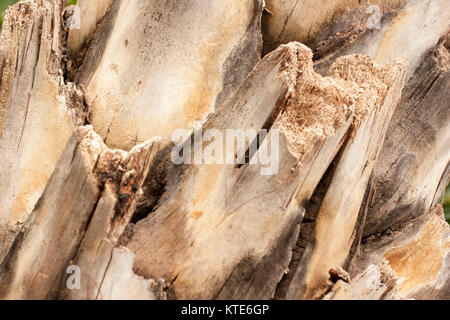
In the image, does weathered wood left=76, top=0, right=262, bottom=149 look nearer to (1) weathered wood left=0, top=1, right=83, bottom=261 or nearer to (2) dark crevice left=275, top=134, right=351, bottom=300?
(1) weathered wood left=0, top=1, right=83, bottom=261

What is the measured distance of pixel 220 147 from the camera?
105 centimetres

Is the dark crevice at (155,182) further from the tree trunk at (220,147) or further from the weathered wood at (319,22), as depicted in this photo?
the weathered wood at (319,22)

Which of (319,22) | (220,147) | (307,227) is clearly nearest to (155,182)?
(220,147)

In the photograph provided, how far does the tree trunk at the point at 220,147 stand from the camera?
1.03 metres

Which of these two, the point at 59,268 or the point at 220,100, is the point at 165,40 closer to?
the point at 220,100

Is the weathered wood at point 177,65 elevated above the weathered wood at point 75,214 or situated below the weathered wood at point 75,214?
above

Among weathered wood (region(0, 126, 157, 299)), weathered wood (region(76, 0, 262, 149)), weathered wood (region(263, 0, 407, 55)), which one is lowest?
weathered wood (region(0, 126, 157, 299))

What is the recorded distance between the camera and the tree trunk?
103 centimetres

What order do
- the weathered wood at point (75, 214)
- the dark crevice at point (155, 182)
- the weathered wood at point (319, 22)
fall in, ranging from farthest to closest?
the weathered wood at point (319, 22) < the dark crevice at point (155, 182) < the weathered wood at point (75, 214)

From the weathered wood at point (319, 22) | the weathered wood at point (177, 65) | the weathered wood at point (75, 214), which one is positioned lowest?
the weathered wood at point (75, 214)

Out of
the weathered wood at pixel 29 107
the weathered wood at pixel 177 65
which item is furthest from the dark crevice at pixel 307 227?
the weathered wood at pixel 29 107

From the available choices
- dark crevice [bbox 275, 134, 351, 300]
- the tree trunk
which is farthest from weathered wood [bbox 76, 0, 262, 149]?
dark crevice [bbox 275, 134, 351, 300]

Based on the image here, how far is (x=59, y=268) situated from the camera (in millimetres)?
1047

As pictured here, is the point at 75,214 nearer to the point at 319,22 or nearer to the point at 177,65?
the point at 177,65
